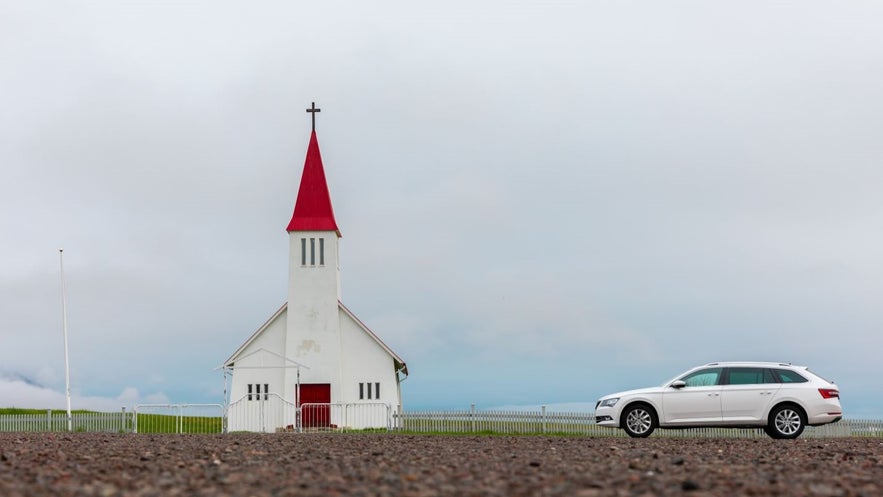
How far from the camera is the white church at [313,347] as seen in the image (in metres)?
43.6

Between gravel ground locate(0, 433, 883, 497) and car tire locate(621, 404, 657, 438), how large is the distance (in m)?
6.05

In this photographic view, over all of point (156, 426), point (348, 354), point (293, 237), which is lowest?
point (156, 426)

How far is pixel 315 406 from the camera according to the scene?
4275 cm

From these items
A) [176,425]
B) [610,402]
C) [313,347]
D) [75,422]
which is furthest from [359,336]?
[610,402]

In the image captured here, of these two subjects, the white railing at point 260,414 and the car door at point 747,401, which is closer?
the car door at point 747,401

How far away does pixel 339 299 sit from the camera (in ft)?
148

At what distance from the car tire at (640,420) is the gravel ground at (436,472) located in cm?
605

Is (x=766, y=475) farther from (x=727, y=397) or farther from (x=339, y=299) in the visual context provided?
(x=339, y=299)

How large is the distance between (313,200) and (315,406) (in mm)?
9237

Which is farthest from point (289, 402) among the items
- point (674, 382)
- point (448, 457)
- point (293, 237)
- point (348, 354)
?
point (448, 457)

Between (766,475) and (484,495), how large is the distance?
422cm

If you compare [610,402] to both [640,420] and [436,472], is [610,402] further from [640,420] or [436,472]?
[436,472]

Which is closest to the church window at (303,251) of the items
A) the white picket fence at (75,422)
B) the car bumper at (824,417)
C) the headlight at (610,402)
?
the white picket fence at (75,422)

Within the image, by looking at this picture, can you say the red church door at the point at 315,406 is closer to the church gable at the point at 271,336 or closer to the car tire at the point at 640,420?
the church gable at the point at 271,336
